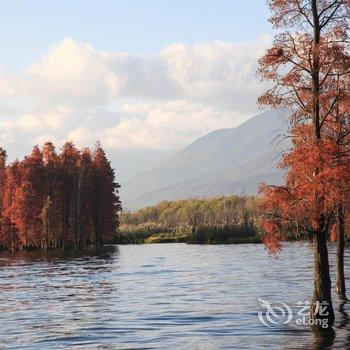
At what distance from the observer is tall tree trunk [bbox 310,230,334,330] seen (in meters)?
26.4

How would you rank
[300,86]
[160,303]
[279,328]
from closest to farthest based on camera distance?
[279,328] < [300,86] < [160,303]

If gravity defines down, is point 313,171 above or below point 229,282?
above

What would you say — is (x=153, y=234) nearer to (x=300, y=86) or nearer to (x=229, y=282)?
(x=229, y=282)

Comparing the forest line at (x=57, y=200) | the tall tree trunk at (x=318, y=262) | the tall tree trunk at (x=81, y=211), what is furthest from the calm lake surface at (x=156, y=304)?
the forest line at (x=57, y=200)

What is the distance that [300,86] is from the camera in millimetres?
28328

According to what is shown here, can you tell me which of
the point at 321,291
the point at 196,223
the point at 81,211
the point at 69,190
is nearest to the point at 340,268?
the point at 321,291

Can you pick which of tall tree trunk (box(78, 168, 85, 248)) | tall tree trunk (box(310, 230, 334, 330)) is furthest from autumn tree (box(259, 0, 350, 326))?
tall tree trunk (box(78, 168, 85, 248))

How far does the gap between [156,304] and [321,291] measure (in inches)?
413

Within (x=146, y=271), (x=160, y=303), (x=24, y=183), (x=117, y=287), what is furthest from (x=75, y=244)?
(x=160, y=303)

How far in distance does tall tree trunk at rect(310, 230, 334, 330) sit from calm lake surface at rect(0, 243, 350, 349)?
2.70 ft

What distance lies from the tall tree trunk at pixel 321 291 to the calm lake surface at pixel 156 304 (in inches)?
32.4

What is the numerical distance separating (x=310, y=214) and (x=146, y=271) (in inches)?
1127

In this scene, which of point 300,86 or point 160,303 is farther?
point 160,303

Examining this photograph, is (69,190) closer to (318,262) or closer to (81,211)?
(81,211)
